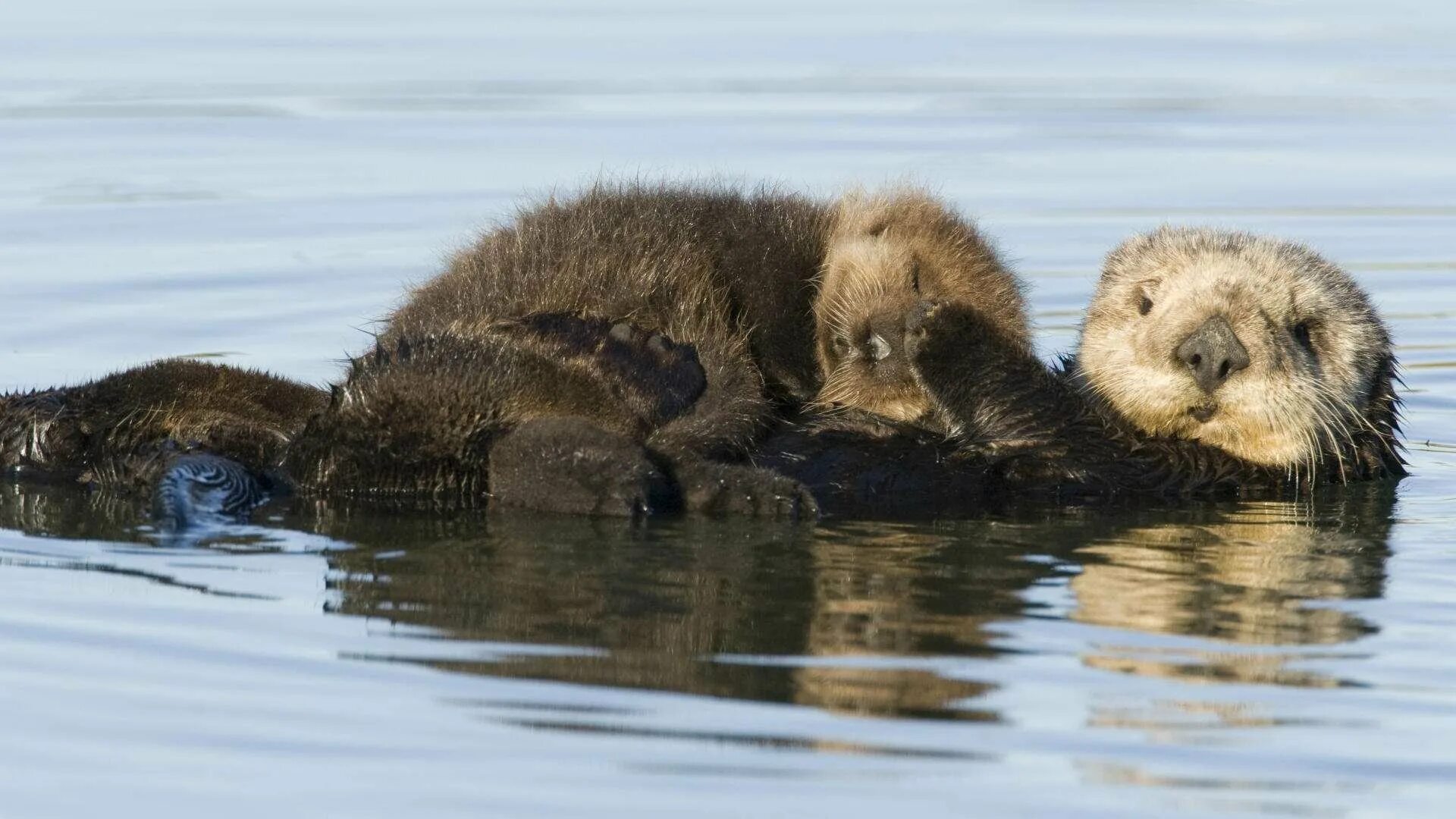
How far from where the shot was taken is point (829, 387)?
21.1ft

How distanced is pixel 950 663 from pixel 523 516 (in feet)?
5.19

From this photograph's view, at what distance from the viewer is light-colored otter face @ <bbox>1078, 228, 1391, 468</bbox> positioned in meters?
6.11

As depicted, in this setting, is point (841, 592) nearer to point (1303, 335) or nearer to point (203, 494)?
point (203, 494)

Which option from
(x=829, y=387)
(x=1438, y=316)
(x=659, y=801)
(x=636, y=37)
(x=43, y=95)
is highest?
(x=636, y=37)

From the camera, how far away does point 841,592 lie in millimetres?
5199

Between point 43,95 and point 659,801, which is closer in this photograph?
point 659,801

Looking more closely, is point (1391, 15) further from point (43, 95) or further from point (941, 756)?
point (941, 756)

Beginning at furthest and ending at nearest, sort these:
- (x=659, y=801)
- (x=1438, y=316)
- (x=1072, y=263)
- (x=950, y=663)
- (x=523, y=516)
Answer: (x=1072, y=263), (x=1438, y=316), (x=523, y=516), (x=950, y=663), (x=659, y=801)

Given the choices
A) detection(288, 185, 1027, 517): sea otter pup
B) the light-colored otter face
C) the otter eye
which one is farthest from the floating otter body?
the otter eye

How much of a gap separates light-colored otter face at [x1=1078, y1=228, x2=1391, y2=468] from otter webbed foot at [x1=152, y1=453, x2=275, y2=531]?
8.38ft

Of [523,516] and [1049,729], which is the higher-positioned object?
[523,516]

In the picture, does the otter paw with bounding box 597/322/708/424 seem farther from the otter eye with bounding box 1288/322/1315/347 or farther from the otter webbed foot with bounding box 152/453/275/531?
the otter eye with bounding box 1288/322/1315/347

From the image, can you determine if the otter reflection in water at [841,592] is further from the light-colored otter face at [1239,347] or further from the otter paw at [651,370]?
the otter paw at [651,370]

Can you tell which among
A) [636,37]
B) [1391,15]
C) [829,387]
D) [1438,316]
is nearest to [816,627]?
[829,387]
